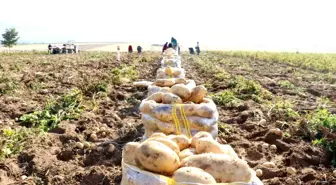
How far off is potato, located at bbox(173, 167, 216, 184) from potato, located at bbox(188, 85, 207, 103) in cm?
252

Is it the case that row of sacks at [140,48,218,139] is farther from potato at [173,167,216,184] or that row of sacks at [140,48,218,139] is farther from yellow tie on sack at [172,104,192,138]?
potato at [173,167,216,184]

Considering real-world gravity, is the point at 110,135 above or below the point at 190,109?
below

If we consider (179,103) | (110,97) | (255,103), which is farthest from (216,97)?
(179,103)

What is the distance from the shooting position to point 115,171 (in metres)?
4.35

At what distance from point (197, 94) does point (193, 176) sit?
103 inches

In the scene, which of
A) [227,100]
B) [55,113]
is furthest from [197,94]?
[227,100]

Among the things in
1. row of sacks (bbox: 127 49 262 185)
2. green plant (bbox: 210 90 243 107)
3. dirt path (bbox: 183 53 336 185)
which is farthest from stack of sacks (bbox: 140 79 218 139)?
green plant (bbox: 210 90 243 107)

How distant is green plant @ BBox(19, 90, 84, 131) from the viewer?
20.6ft

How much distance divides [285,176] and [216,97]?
13.8 ft

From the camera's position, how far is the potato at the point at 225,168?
267 cm

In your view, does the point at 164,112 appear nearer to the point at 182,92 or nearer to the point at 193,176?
the point at 182,92

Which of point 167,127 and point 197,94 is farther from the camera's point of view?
point 197,94

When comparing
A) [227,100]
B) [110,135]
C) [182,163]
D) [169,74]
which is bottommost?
[110,135]

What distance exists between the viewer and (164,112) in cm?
461
